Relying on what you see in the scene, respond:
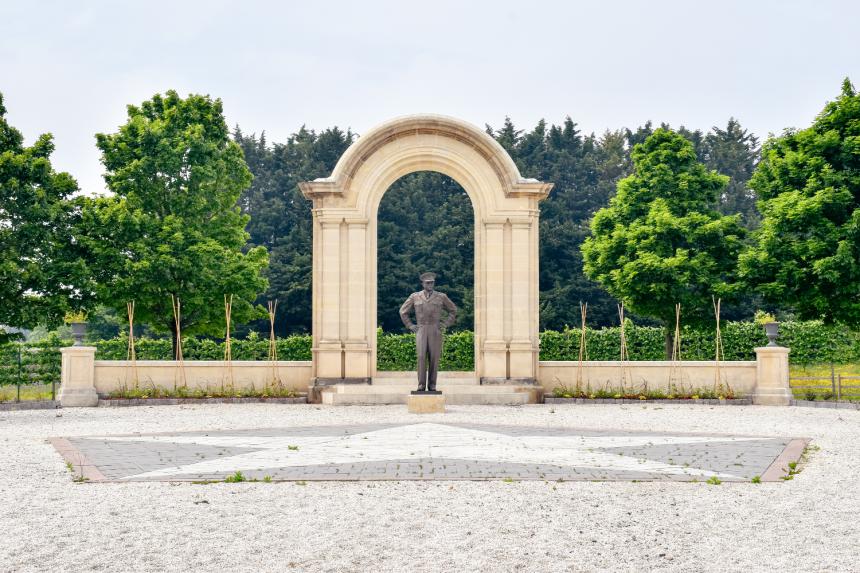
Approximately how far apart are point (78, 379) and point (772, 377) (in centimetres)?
1733

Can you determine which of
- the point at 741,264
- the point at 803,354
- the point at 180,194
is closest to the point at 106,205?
the point at 180,194

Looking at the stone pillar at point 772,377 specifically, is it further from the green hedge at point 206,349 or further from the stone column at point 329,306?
the green hedge at point 206,349

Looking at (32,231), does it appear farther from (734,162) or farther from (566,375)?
(734,162)

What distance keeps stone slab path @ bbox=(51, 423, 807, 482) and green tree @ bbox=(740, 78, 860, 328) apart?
1375 cm

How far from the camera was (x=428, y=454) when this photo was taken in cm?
1226

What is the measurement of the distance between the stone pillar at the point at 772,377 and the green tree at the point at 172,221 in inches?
657

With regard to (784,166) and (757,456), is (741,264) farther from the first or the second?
(757,456)

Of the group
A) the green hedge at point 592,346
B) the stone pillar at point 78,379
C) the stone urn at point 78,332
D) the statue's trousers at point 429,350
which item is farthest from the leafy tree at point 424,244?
the statue's trousers at point 429,350

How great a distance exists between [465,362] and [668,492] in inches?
1114

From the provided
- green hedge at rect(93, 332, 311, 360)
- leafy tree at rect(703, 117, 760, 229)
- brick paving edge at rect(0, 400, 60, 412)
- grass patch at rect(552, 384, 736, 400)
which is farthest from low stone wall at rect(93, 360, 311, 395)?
leafy tree at rect(703, 117, 760, 229)

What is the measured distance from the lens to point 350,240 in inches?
933

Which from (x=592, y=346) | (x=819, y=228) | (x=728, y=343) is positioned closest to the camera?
(x=819, y=228)

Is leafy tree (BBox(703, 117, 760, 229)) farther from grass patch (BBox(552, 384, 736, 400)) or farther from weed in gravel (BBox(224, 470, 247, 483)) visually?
weed in gravel (BBox(224, 470, 247, 483))

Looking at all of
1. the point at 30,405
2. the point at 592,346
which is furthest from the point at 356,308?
the point at 592,346
